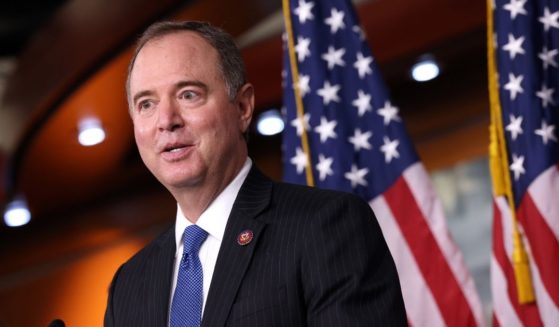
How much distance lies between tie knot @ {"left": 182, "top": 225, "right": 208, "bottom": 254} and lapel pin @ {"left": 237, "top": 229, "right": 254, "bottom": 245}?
0.11 metres

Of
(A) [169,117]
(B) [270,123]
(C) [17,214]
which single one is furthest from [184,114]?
(C) [17,214]

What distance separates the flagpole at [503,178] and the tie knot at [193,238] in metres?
1.48

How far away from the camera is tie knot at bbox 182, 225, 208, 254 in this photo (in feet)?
6.42

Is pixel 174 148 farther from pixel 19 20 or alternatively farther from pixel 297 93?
pixel 19 20

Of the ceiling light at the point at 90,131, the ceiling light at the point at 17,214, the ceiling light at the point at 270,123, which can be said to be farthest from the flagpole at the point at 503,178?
the ceiling light at the point at 17,214

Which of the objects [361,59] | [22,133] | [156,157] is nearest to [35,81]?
[22,133]

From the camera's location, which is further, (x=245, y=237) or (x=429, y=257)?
(x=429, y=257)

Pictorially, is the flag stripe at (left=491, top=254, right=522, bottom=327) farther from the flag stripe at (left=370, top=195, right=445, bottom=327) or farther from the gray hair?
the gray hair

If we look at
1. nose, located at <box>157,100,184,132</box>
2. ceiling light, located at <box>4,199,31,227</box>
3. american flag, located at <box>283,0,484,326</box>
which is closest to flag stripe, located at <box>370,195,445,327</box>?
american flag, located at <box>283,0,484,326</box>

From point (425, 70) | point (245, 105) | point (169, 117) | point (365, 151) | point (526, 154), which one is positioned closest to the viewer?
point (169, 117)

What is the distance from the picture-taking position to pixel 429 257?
3.29 metres

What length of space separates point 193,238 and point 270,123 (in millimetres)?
5374

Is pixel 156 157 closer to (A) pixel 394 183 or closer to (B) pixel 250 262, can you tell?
(B) pixel 250 262

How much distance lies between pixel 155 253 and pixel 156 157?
272 millimetres
